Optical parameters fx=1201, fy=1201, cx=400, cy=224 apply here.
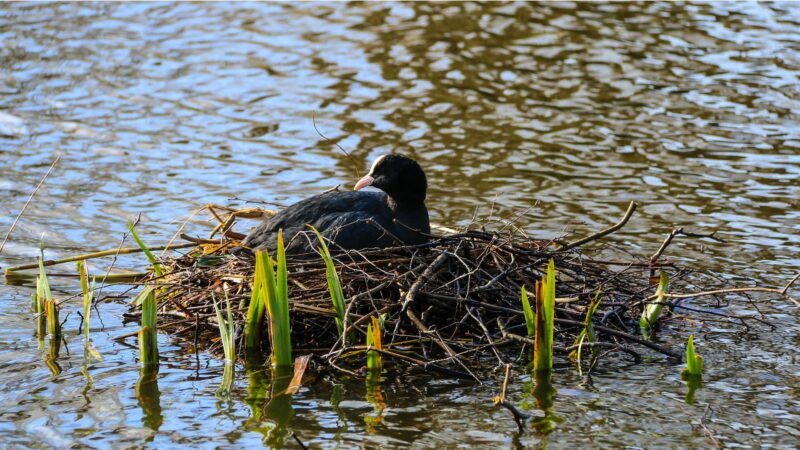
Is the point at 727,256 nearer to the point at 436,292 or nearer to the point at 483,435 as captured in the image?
the point at 436,292

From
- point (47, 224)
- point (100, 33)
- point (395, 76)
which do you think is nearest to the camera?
point (47, 224)

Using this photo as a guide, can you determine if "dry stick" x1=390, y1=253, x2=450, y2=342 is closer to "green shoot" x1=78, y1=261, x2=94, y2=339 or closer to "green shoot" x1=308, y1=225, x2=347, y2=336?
"green shoot" x1=308, y1=225, x2=347, y2=336

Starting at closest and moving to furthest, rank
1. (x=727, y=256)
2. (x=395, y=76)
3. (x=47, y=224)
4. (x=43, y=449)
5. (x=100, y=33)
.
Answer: (x=43, y=449)
(x=727, y=256)
(x=47, y=224)
(x=395, y=76)
(x=100, y=33)

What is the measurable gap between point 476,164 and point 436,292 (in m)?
4.19

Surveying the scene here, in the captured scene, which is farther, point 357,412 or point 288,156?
point 288,156

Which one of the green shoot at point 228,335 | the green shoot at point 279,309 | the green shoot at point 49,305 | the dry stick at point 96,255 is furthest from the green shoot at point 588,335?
the green shoot at point 49,305

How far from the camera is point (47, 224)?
916 cm

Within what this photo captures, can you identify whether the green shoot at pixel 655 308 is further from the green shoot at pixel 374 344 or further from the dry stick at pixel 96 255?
the dry stick at pixel 96 255

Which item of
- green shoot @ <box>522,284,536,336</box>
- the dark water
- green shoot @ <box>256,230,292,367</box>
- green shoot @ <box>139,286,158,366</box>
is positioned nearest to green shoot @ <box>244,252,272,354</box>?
green shoot @ <box>256,230,292,367</box>

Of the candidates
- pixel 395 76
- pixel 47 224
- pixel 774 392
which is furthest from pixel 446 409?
pixel 395 76

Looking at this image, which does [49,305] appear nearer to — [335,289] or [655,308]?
[335,289]

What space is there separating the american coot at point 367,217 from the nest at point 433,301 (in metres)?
0.11

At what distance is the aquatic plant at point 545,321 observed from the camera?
564 cm

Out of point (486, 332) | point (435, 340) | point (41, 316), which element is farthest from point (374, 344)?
point (41, 316)
